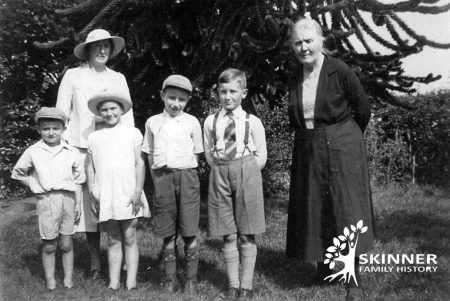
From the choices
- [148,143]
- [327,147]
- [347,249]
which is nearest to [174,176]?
[148,143]

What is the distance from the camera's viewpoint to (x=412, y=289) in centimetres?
368

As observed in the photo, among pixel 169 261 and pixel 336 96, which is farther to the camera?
pixel 169 261

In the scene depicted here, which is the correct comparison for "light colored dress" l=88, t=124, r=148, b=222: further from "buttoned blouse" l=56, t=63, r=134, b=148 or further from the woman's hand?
"buttoned blouse" l=56, t=63, r=134, b=148

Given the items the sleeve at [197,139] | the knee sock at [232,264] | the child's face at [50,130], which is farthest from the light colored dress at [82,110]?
the knee sock at [232,264]

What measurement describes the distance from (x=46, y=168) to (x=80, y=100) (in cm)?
68

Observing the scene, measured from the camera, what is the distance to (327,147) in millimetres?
3574

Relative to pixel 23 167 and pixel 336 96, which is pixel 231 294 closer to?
pixel 336 96

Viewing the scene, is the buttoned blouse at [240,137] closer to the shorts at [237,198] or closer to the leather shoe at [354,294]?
the shorts at [237,198]

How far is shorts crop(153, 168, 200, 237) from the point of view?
366 cm

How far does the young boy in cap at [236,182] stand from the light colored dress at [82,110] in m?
1.01

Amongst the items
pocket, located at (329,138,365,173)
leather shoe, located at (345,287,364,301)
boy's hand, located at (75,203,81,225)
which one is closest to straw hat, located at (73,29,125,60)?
boy's hand, located at (75,203,81,225)

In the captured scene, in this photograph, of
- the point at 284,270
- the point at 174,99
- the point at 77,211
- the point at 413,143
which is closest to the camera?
the point at 174,99

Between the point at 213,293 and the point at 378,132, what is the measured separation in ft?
24.2

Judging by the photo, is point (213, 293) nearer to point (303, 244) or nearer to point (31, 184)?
point (303, 244)
